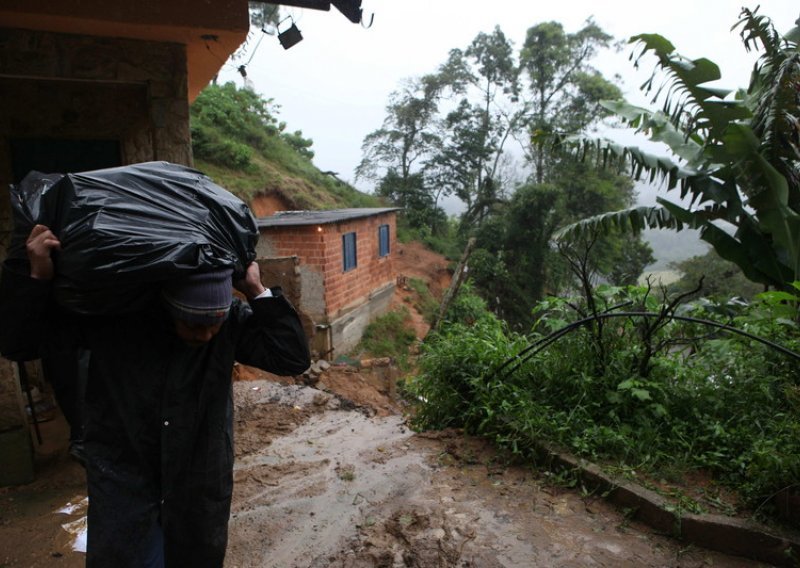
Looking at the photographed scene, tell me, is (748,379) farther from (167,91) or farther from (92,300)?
(167,91)

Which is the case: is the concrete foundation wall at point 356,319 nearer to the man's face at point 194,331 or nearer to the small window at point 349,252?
the small window at point 349,252

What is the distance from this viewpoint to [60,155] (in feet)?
15.4

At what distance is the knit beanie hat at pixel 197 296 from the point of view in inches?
62.7

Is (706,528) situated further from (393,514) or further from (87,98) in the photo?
(87,98)

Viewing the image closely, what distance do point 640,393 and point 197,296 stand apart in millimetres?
2512

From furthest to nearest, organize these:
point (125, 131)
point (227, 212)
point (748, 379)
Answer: point (125, 131), point (748, 379), point (227, 212)

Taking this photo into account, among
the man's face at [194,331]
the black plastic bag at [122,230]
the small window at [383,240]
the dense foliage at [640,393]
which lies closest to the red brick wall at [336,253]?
the small window at [383,240]

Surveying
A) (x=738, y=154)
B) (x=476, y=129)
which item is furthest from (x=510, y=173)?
(x=738, y=154)

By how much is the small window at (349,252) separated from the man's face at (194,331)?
411 inches

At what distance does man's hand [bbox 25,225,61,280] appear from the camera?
5.15 ft

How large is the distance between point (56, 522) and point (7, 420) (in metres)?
0.97

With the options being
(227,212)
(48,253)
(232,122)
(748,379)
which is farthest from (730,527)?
(232,122)

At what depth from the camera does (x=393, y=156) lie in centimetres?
2589

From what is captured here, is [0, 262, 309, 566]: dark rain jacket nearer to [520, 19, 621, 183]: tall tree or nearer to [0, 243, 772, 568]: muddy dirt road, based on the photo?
Answer: [0, 243, 772, 568]: muddy dirt road
